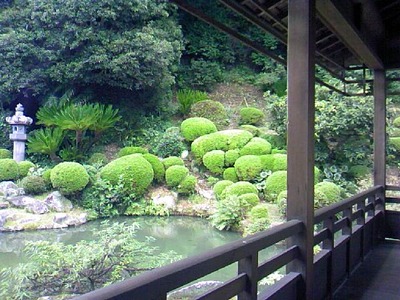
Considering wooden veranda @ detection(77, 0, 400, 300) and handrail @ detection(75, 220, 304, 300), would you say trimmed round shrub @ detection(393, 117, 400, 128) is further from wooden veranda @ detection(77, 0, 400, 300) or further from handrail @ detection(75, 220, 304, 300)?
handrail @ detection(75, 220, 304, 300)

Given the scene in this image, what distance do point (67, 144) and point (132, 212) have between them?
11.3ft

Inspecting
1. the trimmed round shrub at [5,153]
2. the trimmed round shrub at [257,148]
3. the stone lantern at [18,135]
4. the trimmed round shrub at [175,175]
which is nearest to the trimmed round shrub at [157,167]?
the trimmed round shrub at [175,175]

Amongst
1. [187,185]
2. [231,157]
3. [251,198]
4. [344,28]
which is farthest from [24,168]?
[344,28]

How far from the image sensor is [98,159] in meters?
10.1

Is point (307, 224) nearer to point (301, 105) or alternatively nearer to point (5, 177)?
point (301, 105)

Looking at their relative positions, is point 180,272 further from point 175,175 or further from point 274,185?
point 175,175

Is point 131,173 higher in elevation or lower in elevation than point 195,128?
lower

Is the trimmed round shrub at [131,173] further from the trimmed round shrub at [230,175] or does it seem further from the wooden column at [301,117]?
the wooden column at [301,117]

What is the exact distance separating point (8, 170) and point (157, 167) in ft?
11.3

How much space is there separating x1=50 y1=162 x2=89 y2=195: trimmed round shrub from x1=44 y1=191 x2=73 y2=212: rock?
5.3 inches

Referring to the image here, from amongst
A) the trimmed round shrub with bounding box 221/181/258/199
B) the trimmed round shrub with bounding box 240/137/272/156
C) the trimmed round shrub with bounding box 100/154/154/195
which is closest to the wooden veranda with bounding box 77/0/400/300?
the trimmed round shrub with bounding box 221/181/258/199

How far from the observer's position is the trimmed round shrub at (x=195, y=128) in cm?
1066

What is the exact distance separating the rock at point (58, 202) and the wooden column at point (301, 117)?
723 cm

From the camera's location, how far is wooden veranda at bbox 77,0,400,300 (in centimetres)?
135
